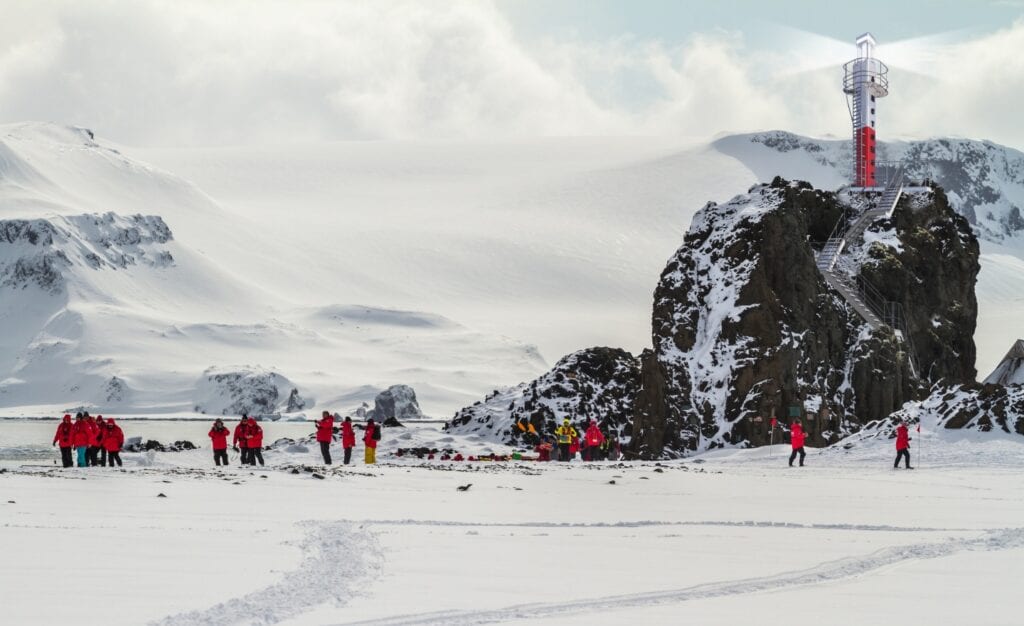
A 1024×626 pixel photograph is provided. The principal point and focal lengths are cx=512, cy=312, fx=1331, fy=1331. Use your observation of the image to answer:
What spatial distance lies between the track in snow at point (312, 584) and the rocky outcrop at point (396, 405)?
126498 millimetres

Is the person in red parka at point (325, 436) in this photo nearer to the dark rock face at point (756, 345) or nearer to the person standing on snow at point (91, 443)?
the person standing on snow at point (91, 443)

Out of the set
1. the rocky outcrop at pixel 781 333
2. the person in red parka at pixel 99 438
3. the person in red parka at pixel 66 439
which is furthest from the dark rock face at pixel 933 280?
the person in red parka at pixel 66 439

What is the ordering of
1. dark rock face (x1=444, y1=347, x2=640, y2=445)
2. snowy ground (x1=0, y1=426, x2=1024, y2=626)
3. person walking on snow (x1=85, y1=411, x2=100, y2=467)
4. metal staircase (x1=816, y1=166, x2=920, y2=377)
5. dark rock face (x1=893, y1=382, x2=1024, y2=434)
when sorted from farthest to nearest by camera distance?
dark rock face (x1=444, y1=347, x2=640, y2=445) → metal staircase (x1=816, y1=166, x2=920, y2=377) → dark rock face (x1=893, y1=382, x2=1024, y2=434) → person walking on snow (x1=85, y1=411, x2=100, y2=467) → snowy ground (x1=0, y1=426, x2=1024, y2=626)

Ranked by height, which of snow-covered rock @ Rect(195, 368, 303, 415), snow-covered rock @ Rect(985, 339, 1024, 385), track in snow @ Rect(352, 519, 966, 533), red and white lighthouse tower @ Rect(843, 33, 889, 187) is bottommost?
track in snow @ Rect(352, 519, 966, 533)

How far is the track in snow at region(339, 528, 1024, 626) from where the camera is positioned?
11.9 metres

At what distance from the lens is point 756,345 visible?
49688mm

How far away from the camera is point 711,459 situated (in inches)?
1699

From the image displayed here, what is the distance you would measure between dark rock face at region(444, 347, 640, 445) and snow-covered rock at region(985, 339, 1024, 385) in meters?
16.4

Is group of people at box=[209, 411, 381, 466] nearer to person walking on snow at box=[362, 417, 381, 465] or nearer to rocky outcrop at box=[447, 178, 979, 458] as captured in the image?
person walking on snow at box=[362, 417, 381, 465]

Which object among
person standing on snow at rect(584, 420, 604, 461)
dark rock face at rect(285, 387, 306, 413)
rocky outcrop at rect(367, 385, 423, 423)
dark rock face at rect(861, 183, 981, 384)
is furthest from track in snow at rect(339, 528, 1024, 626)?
dark rock face at rect(285, 387, 306, 413)

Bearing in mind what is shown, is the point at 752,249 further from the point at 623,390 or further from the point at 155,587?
the point at 155,587

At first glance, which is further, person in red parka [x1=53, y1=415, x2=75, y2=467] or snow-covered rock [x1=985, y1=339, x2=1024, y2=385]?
snow-covered rock [x1=985, y1=339, x2=1024, y2=385]

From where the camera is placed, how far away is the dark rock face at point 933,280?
58.0 m

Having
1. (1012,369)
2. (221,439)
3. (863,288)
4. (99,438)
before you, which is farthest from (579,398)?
(99,438)
